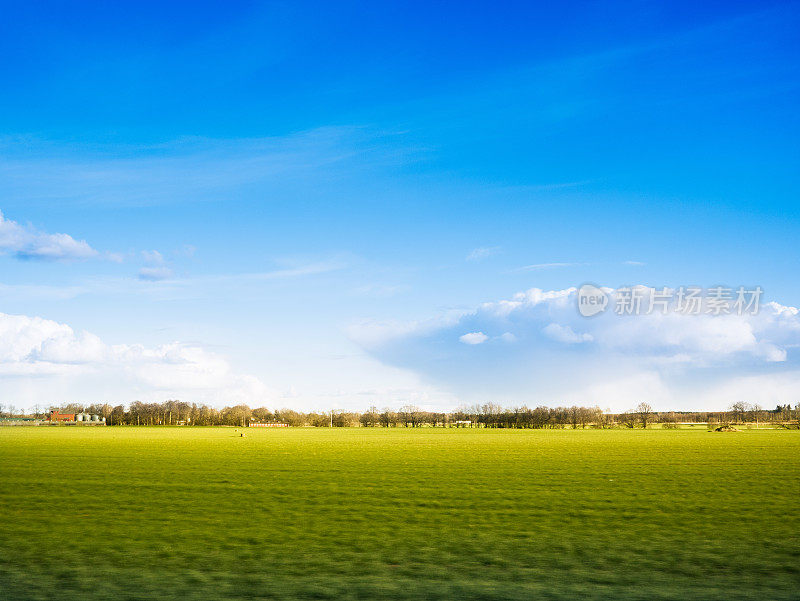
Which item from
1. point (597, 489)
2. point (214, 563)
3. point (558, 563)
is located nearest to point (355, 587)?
point (214, 563)

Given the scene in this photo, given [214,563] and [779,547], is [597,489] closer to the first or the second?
[779,547]

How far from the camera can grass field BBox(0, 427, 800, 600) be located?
10.0 metres

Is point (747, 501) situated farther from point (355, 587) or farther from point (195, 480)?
point (195, 480)

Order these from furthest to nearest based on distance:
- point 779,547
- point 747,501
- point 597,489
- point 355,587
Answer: point 597,489
point 747,501
point 779,547
point 355,587

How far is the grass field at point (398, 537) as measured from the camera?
32.8 feet

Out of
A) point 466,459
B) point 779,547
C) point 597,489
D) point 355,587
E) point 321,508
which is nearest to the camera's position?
point 355,587

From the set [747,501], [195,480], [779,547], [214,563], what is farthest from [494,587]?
[195,480]

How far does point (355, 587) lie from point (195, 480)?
56.6ft

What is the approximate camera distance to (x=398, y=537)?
14.0m

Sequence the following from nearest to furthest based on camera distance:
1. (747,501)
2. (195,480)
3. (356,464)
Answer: (747,501)
(195,480)
(356,464)

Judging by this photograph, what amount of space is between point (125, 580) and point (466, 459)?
29595 millimetres

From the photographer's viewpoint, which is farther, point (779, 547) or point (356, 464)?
point (356, 464)

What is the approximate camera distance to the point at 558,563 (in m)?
11.6

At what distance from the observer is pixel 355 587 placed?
9.92 m
